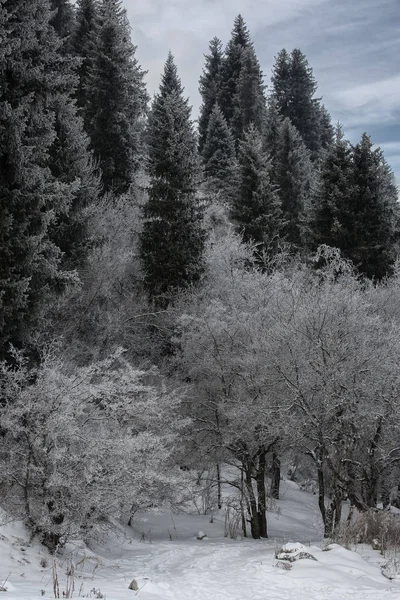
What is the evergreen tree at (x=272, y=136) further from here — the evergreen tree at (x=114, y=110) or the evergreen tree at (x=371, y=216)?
the evergreen tree at (x=114, y=110)

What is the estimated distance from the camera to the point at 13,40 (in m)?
11.9

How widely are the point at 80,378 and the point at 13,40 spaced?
25.2 ft

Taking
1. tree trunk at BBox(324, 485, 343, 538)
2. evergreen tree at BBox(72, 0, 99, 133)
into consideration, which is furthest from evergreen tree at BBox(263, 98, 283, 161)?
tree trunk at BBox(324, 485, 343, 538)

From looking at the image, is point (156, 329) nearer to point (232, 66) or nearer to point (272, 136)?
point (272, 136)

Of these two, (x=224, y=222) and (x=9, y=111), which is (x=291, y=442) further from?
(x=224, y=222)

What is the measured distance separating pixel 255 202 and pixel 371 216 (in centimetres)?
618

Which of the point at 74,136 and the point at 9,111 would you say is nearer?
the point at 9,111

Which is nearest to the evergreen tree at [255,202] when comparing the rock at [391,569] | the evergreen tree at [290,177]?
the evergreen tree at [290,177]

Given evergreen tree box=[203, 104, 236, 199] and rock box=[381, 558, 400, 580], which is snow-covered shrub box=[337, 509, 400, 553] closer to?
rock box=[381, 558, 400, 580]

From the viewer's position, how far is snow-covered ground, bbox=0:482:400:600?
7.57 m

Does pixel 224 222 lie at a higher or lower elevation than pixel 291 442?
higher

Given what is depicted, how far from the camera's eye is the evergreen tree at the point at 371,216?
25.2 m

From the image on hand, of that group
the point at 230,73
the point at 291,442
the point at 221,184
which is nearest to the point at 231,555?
the point at 291,442

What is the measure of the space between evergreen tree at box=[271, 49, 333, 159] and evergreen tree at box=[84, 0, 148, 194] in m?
30.3
